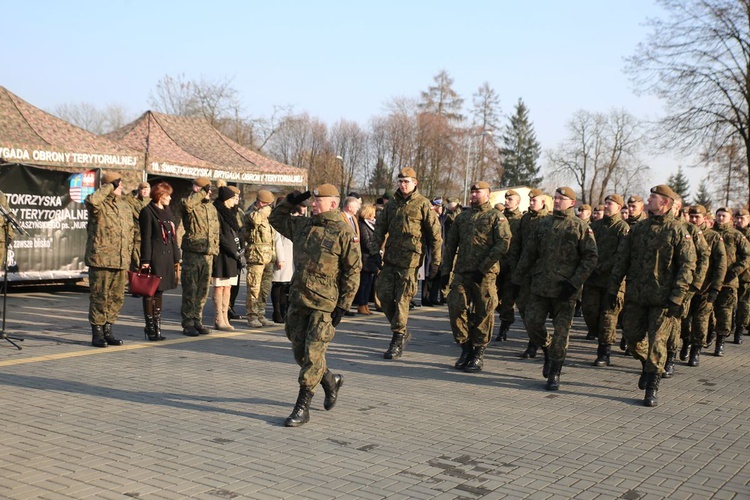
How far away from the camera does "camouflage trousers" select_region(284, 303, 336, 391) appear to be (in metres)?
6.75

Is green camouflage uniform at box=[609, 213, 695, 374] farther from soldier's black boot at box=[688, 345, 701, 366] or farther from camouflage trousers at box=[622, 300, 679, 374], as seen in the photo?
soldier's black boot at box=[688, 345, 701, 366]

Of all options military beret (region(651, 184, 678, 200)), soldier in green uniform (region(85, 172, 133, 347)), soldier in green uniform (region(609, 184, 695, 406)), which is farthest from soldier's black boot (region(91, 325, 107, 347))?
military beret (region(651, 184, 678, 200))

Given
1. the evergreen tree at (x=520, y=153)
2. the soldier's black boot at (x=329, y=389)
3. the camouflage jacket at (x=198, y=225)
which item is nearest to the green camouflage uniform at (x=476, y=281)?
the soldier's black boot at (x=329, y=389)

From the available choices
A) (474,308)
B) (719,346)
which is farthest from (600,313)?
(719,346)

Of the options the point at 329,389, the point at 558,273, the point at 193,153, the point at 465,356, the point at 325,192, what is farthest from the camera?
the point at 193,153

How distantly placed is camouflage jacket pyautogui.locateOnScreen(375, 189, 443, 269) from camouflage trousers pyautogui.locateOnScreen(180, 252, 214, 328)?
2.57m

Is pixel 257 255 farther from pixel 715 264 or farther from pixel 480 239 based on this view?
pixel 715 264

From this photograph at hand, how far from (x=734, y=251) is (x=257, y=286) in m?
6.88

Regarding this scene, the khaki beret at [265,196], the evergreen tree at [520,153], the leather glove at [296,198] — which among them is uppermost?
the evergreen tree at [520,153]

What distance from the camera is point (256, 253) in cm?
1244

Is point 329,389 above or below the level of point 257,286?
below

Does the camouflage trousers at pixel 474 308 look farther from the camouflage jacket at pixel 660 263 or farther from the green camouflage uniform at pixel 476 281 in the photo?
the camouflage jacket at pixel 660 263

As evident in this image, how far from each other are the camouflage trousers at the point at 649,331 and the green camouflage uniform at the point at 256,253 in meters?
5.68

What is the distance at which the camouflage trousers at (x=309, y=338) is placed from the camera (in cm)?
675
